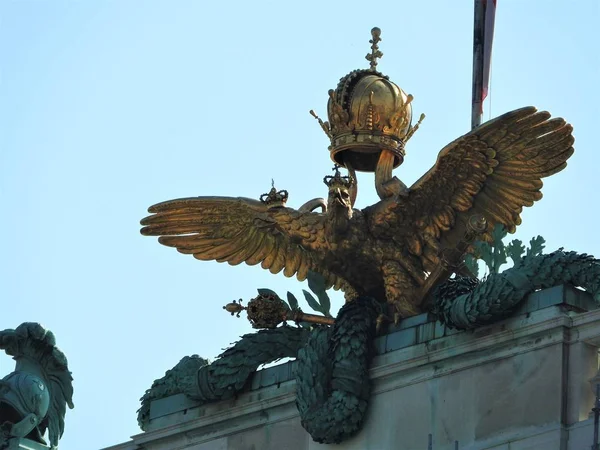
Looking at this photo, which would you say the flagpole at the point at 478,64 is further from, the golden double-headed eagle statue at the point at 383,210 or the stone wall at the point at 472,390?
the stone wall at the point at 472,390

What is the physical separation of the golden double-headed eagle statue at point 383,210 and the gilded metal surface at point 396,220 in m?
0.01

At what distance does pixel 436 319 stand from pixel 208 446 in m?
3.74

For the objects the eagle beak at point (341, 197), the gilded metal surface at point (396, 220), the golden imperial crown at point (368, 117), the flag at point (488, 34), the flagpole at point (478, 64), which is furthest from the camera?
the flag at point (488, 34)

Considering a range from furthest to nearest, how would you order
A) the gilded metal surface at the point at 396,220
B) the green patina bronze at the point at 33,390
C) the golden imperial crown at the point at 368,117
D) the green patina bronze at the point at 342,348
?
the green patina bronze at the point at 33,390, the golden imperial crown at the point at 368,117, the gilded metal surface at the point at 396,220, the green patina bronze at the point at 342,348

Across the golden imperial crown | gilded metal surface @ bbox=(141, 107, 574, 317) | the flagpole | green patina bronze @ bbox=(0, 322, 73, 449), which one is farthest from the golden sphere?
green patina bronze @ bbox=(0, 322, 73, 449)

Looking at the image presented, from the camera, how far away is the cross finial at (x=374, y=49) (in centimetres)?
4134

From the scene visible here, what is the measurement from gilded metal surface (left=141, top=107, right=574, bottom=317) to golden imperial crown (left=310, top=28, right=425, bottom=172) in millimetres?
1027

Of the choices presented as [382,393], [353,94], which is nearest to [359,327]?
[382,393]

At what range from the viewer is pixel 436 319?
38.1 meters

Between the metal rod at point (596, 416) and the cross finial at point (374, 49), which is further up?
the cross finial at point (374, 49)

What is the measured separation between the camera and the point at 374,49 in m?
41.5

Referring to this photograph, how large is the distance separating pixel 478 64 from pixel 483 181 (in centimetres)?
376

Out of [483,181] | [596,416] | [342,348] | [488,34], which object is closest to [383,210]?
[483,181]

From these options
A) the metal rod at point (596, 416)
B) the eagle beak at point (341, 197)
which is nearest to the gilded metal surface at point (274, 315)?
the eagle beak at point (341, 197)
